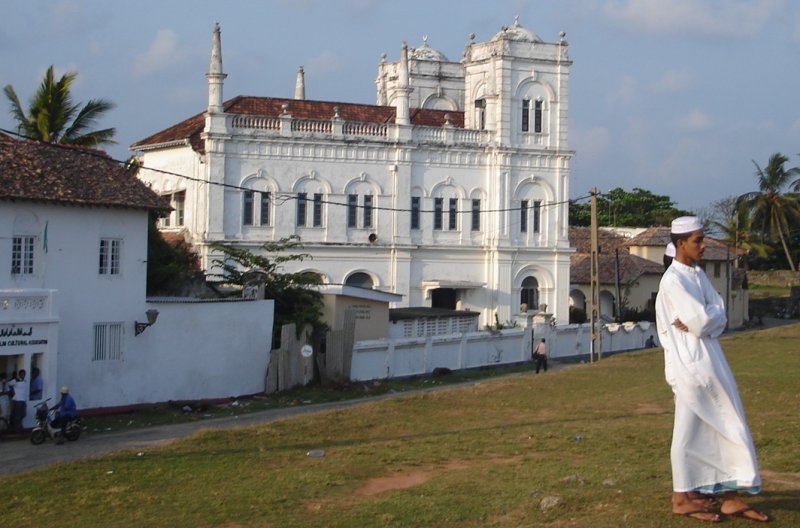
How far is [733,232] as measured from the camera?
72688mm

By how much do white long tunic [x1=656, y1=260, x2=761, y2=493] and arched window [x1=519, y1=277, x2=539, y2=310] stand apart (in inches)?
1663

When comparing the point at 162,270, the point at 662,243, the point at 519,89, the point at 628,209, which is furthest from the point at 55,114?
the point at 628,209

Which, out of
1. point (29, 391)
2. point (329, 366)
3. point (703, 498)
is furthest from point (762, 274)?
point (703, 498)

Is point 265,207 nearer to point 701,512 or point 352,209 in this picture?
point 352,209

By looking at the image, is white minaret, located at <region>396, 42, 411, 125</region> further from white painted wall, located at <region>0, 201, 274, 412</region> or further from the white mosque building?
white painted wall, located at <region>0, 201, 274, 412</region>

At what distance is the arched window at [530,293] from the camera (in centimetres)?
5156

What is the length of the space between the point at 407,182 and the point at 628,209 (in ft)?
152

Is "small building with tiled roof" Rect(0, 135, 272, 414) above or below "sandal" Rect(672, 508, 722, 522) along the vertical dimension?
above

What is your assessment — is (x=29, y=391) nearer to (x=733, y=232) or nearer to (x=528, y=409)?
(x=528, y=409)

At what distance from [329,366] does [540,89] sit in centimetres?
2425

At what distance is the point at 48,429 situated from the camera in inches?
822

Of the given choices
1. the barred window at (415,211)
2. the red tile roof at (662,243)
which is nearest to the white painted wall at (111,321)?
the barred window at (415,211)

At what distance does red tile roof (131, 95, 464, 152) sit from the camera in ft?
159

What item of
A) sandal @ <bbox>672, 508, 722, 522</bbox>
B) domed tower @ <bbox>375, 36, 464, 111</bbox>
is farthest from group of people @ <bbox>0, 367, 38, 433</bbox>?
domed tower @ <bbox>375, 36, 464, 111</bbox>
